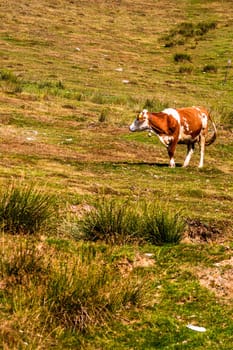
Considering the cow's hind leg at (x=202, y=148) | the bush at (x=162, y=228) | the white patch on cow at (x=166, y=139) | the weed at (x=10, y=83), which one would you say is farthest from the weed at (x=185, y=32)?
the bush at (x=162, y=228)

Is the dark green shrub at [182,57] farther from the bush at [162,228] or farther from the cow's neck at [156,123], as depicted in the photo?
the bush at [162,228]

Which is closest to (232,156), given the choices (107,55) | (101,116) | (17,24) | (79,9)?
(101,116)

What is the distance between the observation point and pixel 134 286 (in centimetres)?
756

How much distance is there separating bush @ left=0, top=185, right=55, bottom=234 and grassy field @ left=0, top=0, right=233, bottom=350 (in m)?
0.23

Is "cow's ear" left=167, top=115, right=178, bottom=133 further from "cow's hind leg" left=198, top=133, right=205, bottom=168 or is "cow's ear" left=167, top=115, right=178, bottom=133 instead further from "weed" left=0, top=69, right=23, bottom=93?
"weed" left=0, top=69, right=23, bottom=93

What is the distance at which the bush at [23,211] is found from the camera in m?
9.40

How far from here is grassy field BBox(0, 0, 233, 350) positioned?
278 inches

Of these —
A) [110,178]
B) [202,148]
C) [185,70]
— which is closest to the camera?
[110,178]

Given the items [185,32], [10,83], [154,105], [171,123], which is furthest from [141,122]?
[185,32]

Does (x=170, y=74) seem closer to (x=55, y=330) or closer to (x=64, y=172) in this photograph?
(x=64, y=172)

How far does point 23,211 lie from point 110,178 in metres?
6.39

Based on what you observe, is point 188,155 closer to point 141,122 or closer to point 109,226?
point 141,122

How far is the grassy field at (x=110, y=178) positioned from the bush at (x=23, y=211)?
0.23 m

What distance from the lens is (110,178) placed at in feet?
51.5
